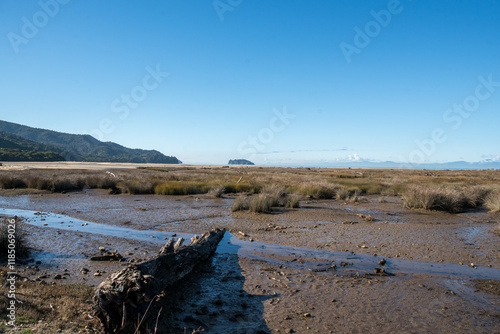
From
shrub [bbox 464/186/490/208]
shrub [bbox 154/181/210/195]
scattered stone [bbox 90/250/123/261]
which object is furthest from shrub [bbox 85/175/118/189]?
shrub [bbox 464/186/490/208]

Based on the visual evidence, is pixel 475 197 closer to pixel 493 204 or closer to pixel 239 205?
pixel 493 204

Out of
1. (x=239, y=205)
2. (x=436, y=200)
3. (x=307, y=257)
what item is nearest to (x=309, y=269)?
(x=307, y=257)

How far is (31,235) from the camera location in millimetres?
9078

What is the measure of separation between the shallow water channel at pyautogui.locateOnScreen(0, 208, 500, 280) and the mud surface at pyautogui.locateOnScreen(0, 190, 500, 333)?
3cm

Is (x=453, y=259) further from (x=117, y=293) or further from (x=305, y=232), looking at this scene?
(x=117, y=293)

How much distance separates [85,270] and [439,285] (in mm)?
7185

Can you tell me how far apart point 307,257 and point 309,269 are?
952mm

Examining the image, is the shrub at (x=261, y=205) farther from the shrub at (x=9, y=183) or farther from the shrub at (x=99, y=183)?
the shrub at (x=9, y=183)

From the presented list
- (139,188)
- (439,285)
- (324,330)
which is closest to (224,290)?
(324,330)

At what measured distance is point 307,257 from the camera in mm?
7637

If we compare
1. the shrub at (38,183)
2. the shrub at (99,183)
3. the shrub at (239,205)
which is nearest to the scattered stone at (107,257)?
the shrub at (239,205)

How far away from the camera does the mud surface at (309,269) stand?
177 inches

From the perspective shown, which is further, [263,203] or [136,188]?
[136,188]

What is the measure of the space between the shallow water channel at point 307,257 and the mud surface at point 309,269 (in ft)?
0.09
